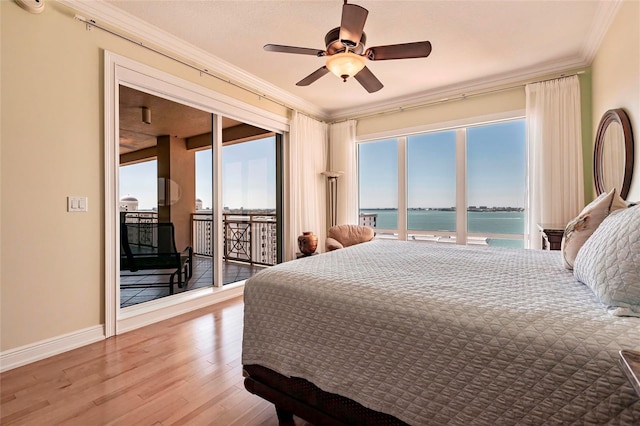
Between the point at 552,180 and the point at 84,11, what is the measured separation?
4794 millimetres

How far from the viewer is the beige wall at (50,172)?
6.57 feet

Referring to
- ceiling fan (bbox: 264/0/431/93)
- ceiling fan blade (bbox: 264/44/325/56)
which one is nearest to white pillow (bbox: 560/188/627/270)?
ceiling fan (bbox: 264/0/431/93)

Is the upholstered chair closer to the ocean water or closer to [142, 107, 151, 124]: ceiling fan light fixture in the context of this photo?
the ocean water

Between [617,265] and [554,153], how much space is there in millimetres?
3068

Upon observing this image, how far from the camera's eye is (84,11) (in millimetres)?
2324

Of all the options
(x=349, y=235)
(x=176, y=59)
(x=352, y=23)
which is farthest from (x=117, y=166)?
(x=349, y=235)

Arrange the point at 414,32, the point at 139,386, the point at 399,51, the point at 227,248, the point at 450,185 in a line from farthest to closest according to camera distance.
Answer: the point at 227,248
the point at 450,185
the point at 414,32
the point at 399,51
the point at 139,386

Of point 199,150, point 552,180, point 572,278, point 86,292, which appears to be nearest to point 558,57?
point 552,180

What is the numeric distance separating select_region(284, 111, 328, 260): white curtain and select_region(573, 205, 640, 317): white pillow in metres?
3.58

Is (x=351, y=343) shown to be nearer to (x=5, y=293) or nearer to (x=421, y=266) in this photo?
(x=421, y=266)

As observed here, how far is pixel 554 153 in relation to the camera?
→ 10.9 ft


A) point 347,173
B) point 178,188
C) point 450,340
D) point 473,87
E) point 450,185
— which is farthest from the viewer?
point 347,173

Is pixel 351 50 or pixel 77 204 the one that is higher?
pixel 351 50

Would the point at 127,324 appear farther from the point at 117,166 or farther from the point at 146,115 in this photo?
the point at 146,115
